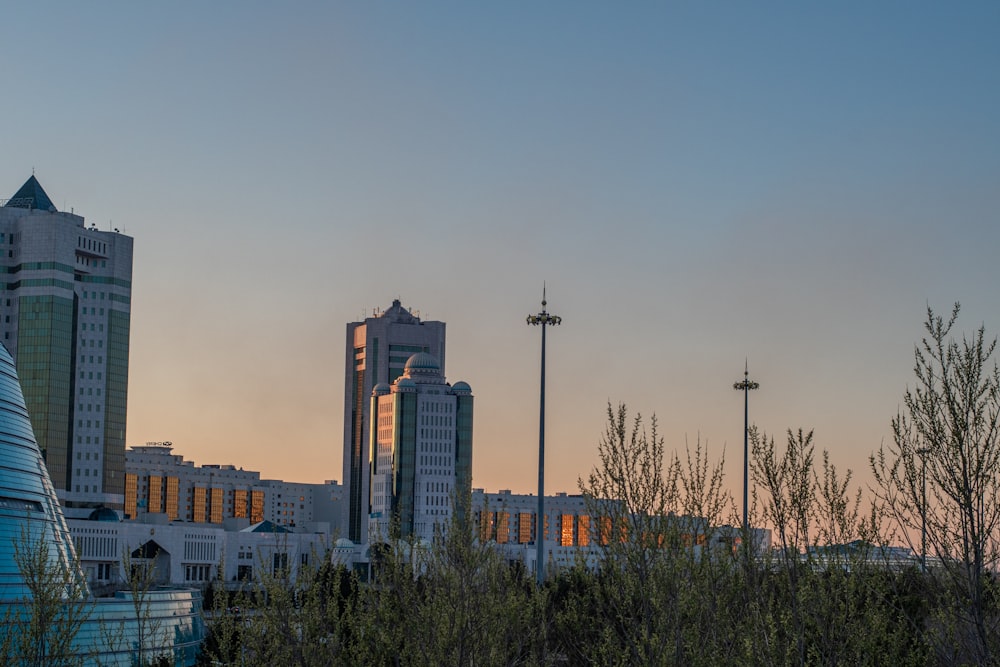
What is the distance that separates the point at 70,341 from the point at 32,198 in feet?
71.8

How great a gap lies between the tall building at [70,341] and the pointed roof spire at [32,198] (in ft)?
5.38

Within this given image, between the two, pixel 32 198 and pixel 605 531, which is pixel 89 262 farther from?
pixel 605 531

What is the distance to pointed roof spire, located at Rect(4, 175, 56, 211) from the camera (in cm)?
17200

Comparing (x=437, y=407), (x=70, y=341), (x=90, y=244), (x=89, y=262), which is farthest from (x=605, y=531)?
(x=437, y=407)

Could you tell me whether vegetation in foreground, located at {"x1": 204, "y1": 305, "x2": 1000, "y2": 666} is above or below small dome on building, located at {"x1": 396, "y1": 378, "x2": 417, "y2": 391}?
below

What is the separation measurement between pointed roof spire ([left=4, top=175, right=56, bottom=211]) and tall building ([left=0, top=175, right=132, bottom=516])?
1.64 meters

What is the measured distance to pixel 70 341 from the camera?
162750 millimetres

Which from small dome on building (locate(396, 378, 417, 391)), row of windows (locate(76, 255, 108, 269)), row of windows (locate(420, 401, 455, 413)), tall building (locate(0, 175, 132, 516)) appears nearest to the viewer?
tall building (locate(0, 175, 132, 516))

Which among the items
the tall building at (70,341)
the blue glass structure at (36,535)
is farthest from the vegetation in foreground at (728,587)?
the tall building at (70,341)

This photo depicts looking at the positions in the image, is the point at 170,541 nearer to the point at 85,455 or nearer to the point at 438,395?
the point at 85,455

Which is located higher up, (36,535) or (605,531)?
(605,531)

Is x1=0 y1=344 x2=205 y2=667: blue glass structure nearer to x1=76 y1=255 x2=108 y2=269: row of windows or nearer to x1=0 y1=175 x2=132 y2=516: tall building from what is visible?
x1=0 y1=175 x2=132 y2=516: tall building

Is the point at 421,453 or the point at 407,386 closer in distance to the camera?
the point at 421,453

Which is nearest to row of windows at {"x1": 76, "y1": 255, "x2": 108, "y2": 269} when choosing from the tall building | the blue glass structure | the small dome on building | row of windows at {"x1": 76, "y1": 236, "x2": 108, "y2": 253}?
the tall building
